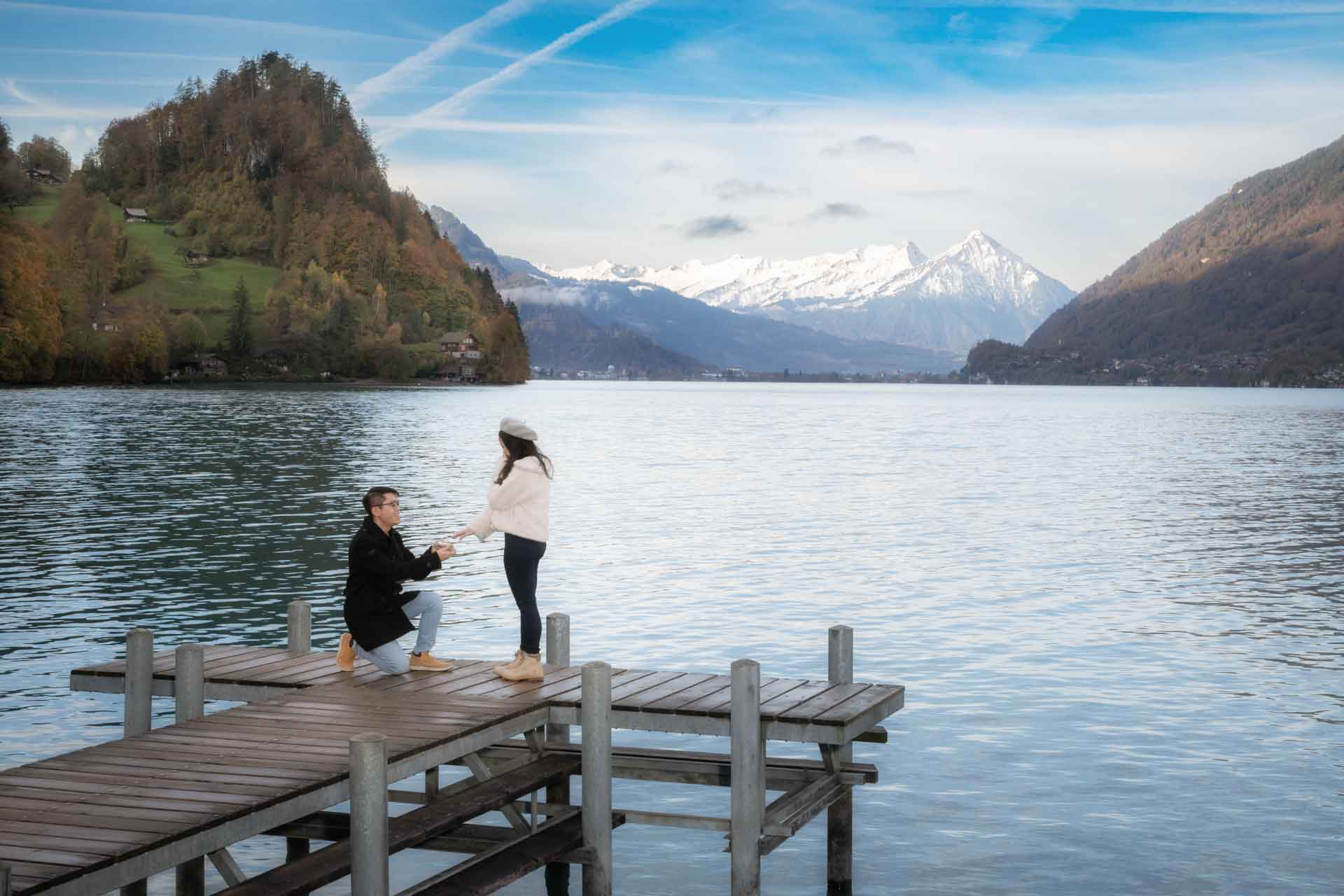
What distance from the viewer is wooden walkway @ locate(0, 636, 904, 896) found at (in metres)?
9.78

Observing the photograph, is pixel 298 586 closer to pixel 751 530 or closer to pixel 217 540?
pixel 217 540

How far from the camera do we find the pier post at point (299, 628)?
16.3 m

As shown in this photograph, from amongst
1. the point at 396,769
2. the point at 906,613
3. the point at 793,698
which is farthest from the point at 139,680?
the point at 906,613

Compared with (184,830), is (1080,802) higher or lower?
lower

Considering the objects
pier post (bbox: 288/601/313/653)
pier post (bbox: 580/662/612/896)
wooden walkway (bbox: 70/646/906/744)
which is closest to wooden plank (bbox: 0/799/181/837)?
pier post (bbox: 580/662/612/896)

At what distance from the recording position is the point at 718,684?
14.3 meters

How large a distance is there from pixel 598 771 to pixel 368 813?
2.70 m

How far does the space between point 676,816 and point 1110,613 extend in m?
19.2

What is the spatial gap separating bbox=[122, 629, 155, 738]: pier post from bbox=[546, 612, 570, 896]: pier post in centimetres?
406

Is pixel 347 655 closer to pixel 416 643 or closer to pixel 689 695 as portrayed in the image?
pixel 416 643

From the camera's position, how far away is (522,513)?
15156 mm

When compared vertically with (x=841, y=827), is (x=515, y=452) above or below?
above

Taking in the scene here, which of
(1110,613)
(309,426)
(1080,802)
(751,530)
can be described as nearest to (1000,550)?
(751,530)

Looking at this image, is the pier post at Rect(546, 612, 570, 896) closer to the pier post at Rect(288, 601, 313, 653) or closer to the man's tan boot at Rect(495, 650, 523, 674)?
the man's tan boot at Rect(495, 650, 523, 674)
